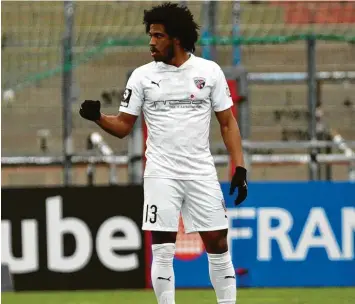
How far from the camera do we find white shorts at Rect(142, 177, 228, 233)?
271 inches

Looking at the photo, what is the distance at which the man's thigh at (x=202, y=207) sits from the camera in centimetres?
695

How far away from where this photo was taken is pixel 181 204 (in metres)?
7.02

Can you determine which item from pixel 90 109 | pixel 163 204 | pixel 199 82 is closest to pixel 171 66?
pixel 199 82

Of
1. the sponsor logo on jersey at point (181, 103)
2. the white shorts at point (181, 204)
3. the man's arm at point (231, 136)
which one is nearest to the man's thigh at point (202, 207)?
the white shorts at point (181, 204)

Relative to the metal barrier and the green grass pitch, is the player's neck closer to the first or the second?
the green grass pitch

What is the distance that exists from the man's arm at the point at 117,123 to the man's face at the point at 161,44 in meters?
0.43

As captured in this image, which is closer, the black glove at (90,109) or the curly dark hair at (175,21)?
the black glove at (90,109)

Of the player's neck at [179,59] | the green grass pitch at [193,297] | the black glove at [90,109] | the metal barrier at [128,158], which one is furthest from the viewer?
the metal barrier at [128,158]

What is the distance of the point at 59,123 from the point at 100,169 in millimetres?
665

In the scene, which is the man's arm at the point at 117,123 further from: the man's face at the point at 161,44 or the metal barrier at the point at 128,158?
the metal barrier at the point at 128,158

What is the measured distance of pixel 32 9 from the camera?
41.1 feet

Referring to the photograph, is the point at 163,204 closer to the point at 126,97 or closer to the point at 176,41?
the point at 126,97

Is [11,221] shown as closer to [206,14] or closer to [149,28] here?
[206,14]

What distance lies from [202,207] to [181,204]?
151 mm
